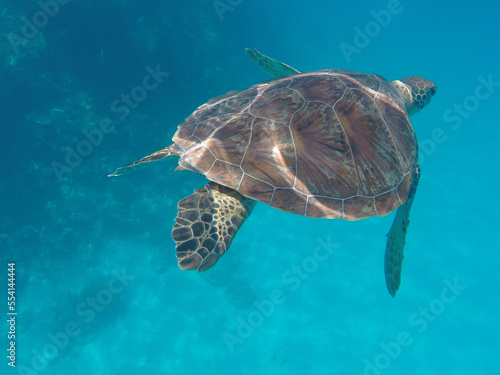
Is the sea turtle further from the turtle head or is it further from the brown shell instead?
the turtle head

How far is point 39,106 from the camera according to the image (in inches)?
474

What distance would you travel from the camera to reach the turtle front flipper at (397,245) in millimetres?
5082

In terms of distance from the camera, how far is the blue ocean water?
1110 centimetres

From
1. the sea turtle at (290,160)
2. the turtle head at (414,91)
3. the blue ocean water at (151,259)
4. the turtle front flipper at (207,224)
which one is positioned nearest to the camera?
the turtle front flipper at (207,224)

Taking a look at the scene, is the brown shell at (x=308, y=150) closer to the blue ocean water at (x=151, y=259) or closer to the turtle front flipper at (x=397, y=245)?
the turtle front flipper at (x=397, y=245)

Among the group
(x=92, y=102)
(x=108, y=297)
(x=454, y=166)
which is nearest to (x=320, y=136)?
(x=108, y=297)

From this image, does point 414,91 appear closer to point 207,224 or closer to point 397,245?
point 397,245

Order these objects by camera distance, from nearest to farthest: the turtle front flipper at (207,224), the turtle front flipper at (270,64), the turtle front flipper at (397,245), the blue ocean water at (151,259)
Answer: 1. the turtle front flipper at (207,224)
2. the turtle front flipper at (397,245)
3. the turtle front flipper at (270,64)
4. the blue ocean water at (151,259)

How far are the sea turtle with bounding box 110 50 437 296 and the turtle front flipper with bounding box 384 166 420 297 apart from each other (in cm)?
88

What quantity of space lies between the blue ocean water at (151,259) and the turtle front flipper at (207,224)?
29.7 ft

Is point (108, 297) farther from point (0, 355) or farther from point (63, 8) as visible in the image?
point (63, 8)

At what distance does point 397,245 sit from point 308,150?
278 cm

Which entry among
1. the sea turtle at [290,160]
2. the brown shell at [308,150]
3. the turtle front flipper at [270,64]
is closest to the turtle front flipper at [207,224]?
the sea turtle at [290,160]

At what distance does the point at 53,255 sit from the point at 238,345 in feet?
26.9
